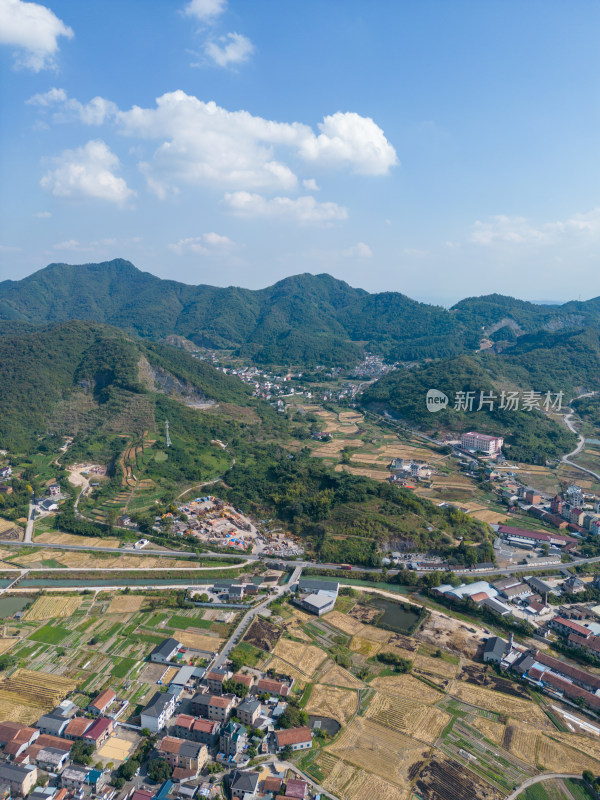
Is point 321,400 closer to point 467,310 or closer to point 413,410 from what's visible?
point 413,410

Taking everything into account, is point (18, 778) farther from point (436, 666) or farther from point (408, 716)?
point (436, 666)

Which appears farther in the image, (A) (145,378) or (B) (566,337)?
(B) (566,337)

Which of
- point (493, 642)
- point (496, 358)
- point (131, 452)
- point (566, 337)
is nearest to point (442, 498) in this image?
point (493, 642)

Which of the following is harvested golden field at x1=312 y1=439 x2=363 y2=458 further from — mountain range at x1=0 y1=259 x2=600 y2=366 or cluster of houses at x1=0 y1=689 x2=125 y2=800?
mountain range at x1=0 y1=259 x2=600 y2=366

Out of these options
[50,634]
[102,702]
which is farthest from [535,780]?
[50,634]

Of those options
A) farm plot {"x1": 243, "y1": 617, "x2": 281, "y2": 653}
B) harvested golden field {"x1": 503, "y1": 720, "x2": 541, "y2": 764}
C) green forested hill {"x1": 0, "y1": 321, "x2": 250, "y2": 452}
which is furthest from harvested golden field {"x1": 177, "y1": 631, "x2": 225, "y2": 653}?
green forested hill {"x1": 0, "y1": 321, "x2": 250, "y2": 452}

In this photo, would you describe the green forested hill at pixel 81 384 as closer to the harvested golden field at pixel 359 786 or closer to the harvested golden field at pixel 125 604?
the harvested golden field at pixel 125 604
